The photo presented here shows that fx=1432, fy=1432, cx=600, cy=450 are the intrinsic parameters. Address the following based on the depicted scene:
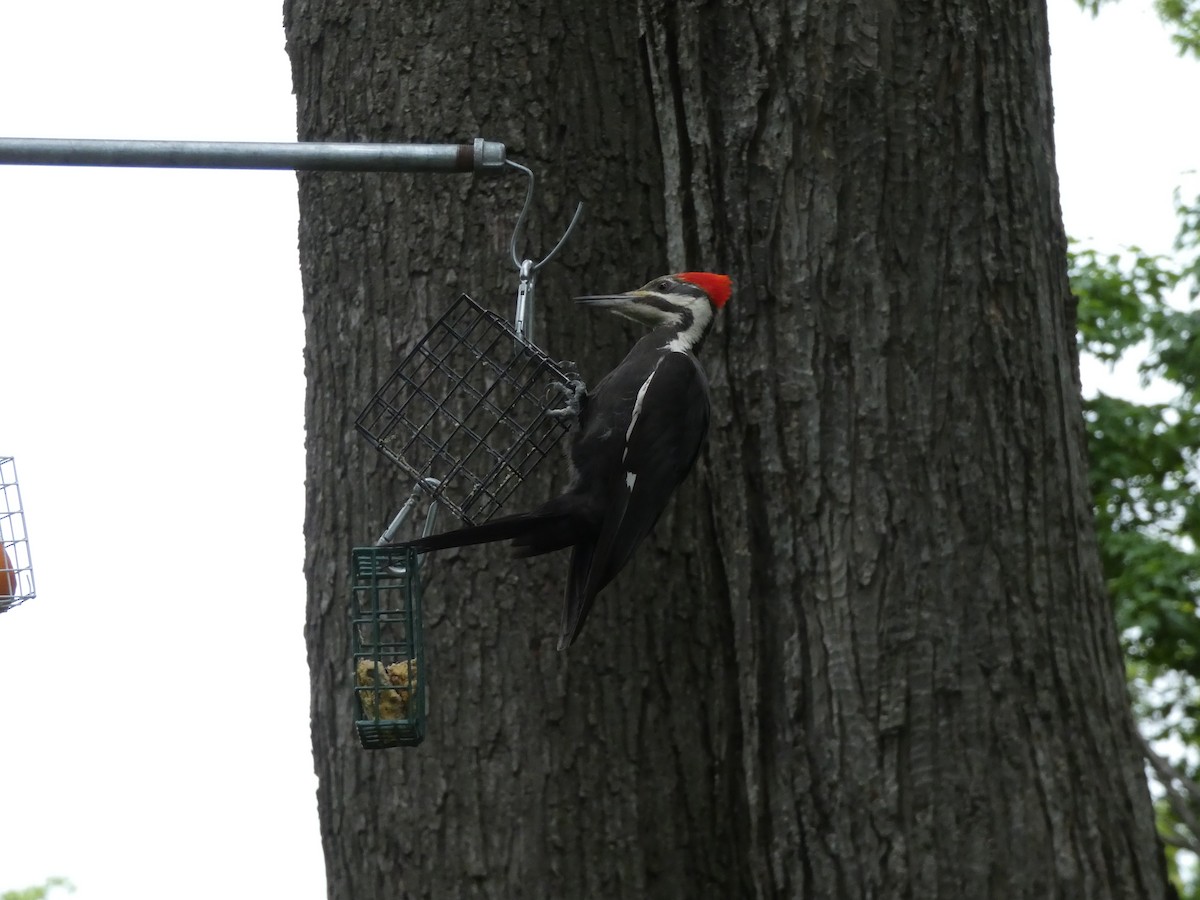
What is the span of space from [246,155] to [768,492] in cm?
145

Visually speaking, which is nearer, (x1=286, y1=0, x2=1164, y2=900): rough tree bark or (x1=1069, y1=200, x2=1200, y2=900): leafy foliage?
(x1=286, y1=0, x2=1164, y2=900): rough tree bark

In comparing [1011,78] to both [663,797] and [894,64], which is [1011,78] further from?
[663,797]

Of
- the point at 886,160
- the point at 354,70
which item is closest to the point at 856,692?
the point at 886,160

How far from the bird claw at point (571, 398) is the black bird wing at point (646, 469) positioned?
0.13 meters

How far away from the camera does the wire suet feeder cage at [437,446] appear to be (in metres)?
2.73

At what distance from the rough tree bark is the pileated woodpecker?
21 centimetres

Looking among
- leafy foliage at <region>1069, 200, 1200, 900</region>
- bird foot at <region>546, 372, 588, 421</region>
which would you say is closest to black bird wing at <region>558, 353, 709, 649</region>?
bird foot at <region>546, 372, 588, 421</region>

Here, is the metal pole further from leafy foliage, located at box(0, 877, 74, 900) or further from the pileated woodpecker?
leafy foliage, located at box(0, 877, 74, 900)

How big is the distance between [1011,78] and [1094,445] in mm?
4441

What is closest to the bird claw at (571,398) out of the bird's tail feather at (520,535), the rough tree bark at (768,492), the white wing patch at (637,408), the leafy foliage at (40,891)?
the white wing patch at (637,408)

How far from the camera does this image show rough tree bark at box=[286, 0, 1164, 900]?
3.06m

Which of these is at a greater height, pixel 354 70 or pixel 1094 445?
pixel 354 70

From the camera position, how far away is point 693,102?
134 inches

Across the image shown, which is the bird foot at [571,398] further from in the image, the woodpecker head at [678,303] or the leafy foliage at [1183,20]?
the leafy foliage at [1183,20]
